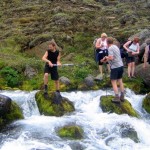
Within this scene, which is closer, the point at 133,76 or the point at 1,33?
the point at 133,76

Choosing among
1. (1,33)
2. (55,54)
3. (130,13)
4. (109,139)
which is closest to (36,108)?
(55,54)

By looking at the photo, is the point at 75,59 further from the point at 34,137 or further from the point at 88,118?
the point at 34,137

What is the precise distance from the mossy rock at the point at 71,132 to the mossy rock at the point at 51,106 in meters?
1.59

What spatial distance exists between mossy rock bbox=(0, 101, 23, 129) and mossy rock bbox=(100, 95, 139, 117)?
3458 millimetres

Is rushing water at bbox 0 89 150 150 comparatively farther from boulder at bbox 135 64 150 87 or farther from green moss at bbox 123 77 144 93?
boulder at bbox 135 64 150 87

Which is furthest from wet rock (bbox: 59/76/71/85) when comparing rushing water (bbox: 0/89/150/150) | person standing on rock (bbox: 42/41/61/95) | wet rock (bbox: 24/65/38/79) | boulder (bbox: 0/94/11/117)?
boulder (bbox: 0/94/11/117)

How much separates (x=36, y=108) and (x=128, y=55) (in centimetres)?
603

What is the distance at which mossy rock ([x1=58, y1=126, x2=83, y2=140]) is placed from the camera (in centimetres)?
1557

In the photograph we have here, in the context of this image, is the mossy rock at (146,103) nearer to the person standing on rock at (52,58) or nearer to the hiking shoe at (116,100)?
the hiking shoe at (116,100)

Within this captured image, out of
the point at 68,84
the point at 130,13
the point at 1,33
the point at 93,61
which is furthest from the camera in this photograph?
the point at 130,13

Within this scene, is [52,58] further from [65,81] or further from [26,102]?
[65,81]

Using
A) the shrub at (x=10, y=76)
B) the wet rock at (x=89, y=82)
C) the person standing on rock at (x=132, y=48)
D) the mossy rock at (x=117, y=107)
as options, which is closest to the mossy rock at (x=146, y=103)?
the mossy rock at (x=117, y=107)

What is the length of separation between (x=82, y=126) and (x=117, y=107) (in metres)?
2.11

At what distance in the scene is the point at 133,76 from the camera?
22453 mm
